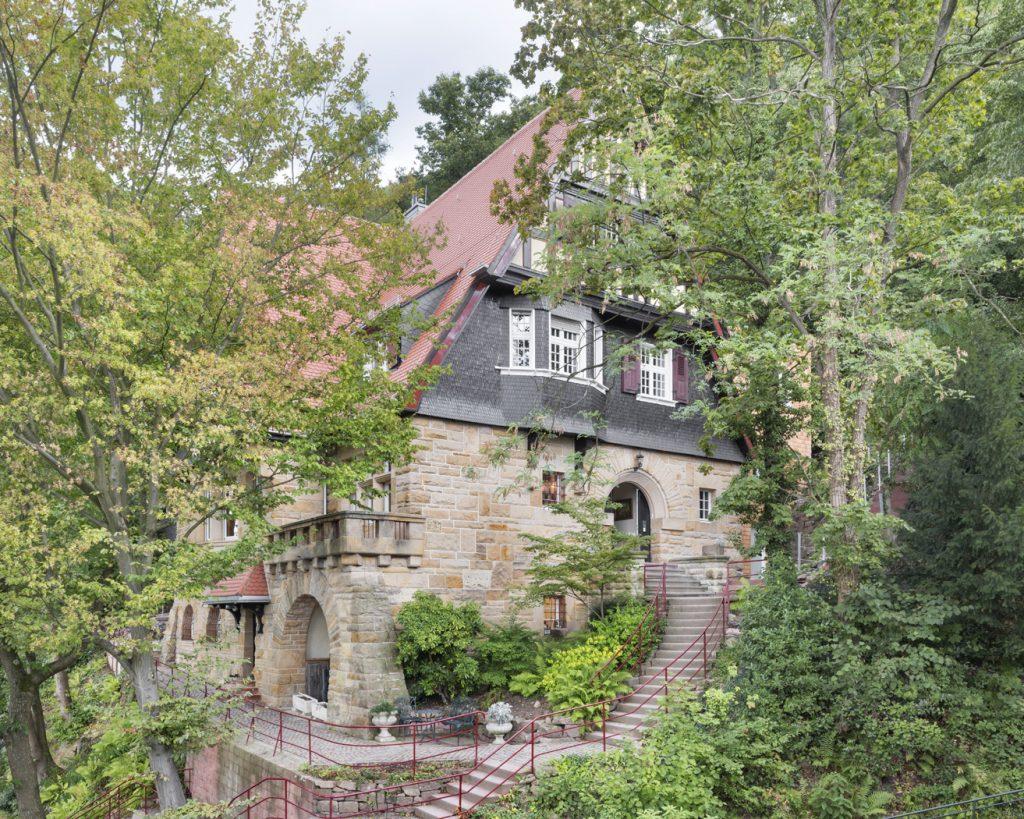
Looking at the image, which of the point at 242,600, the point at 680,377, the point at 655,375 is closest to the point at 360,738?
the point at 242,600

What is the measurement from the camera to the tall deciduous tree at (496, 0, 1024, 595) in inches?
436

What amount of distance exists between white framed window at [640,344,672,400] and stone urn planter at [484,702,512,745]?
9.13 meters

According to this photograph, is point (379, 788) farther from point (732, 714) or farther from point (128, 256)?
point (128, 256)

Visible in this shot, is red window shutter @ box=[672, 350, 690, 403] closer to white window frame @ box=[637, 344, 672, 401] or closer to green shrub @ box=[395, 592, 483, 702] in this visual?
white window frame @ box=[637, 344, 672, 401]

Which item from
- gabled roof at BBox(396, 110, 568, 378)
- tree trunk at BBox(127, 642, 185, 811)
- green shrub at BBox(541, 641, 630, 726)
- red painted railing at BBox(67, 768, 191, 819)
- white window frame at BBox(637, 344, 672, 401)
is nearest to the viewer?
tree trunk at BBox(127, 642, 185, 811)

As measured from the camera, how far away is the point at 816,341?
10.6 metres

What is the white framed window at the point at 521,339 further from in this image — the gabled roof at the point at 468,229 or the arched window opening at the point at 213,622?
the arched window opening at the point at 213,622

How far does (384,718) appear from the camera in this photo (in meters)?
14.7

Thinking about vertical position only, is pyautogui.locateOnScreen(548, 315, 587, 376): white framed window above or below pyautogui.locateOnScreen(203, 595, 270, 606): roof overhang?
above

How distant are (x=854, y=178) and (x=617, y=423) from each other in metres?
7.42

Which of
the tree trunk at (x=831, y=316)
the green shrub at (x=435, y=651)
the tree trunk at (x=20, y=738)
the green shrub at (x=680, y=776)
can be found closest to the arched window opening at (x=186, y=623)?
the tree trunk at (x=20, y=738)

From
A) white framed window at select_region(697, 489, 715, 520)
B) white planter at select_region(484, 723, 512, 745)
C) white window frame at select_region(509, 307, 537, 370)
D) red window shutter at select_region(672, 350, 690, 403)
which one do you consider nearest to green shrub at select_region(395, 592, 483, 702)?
white planter at select_region(484, 723, 512, 745)

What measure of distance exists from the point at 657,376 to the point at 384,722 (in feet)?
34.7

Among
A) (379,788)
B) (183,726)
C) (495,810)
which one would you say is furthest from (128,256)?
(495,810)
